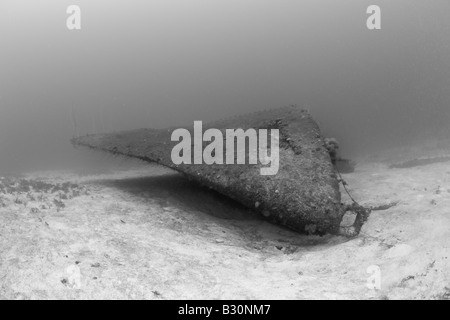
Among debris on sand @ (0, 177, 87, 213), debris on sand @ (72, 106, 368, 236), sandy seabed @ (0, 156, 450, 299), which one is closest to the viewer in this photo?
sandy seabed @ (0, 156, 450, 299)

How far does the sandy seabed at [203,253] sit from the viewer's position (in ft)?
10.3

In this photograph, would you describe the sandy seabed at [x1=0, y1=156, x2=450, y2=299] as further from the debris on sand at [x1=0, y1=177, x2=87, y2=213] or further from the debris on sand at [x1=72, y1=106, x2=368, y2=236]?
the debris on sand at [x1=72, y1=106, x2=368, y2=236]

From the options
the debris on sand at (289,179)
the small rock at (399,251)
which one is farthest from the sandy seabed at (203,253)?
the debris on sand at (289,179)

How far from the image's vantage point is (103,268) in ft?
11.7

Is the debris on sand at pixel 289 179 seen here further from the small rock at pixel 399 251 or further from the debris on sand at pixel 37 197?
the debris on sand at pixel 37 197

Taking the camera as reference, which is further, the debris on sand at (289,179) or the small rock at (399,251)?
the debris on sand at (289,179)

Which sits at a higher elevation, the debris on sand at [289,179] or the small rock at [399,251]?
the debris on sand at [289,179]

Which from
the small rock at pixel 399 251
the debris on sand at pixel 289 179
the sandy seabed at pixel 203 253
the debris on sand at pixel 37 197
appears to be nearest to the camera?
the sandy seabed at pixel 203 253

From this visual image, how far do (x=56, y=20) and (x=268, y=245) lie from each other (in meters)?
156

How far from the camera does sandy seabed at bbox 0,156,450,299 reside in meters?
3.15

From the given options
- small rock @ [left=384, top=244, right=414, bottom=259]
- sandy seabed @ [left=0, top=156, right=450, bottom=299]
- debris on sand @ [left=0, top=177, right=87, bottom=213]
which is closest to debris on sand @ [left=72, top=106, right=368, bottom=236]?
sandy seabed @ [left=0, top=156, right=450, bottom=299]

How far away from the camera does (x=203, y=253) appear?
455cm
